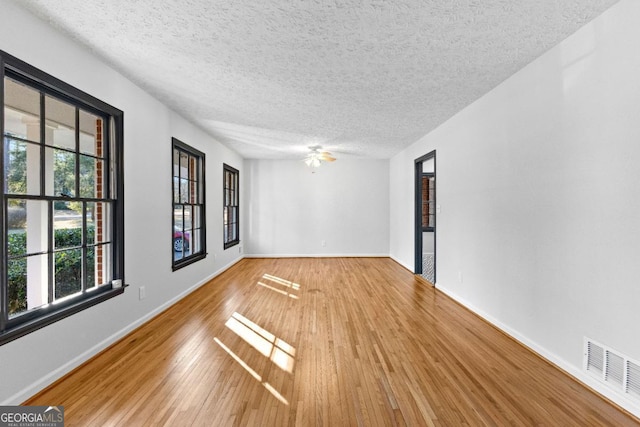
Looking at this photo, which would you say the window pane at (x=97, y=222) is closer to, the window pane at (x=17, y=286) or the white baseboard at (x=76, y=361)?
the window pane at (x=17, y=286)

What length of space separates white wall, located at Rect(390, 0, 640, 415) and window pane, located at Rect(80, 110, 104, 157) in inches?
162

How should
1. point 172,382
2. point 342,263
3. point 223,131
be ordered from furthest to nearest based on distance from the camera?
point 342,263 → point 223,131 → point 172,382

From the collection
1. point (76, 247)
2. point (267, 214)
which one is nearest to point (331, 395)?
point (76, 247)

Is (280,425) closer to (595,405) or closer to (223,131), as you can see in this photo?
(595,405)

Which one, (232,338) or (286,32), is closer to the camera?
(286,32)

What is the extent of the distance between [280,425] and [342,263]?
5.12 metres

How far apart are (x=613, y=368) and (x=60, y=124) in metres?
4.54

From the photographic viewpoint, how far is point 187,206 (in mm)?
4504

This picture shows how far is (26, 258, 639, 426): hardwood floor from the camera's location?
175 centimetres

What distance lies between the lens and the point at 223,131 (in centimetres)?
482

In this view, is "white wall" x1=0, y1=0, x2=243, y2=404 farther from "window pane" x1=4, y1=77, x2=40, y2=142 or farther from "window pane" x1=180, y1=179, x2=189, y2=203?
"window pane" x1=180, y1=179, x2=189, y2=203

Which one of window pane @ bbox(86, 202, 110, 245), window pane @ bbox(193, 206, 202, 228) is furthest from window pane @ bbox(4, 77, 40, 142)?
window pane @ bbox(193, 206, 202, 228)

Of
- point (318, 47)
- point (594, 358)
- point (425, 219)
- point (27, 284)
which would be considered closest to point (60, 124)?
point (27, 284)

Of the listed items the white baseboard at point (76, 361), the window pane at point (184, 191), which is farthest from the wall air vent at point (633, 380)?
the window pane at point (184, 191)
